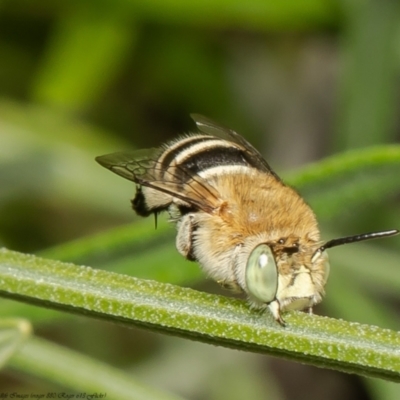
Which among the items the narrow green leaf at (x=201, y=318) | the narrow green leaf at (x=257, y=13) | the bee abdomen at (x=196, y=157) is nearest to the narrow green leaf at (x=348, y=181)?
the bee abdomen at (x=196, y=157)

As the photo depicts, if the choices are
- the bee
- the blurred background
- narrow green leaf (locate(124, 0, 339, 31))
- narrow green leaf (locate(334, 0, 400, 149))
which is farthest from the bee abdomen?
narrow green leaf (locate(124, 0, 339, 31))

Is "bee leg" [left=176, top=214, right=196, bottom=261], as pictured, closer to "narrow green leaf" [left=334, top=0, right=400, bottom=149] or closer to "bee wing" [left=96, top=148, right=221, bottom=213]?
"bee wing" [left=96, top=148, right=221, bottom=213]

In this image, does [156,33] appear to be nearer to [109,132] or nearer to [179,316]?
[109,132]

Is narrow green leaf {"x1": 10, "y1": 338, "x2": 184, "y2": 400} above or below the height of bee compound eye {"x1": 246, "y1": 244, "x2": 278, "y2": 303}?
below

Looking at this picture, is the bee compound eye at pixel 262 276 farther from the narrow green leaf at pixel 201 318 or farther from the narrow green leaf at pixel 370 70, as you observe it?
the narrow green leaf at pixel 370 70

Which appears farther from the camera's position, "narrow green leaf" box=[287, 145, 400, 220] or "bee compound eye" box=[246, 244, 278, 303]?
"narrow green leaf" box=[287, 145, 400, 220]

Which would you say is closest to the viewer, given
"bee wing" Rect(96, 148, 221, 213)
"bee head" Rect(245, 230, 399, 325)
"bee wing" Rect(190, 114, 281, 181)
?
"bee head" Rect(245, 230, 399, 325)
